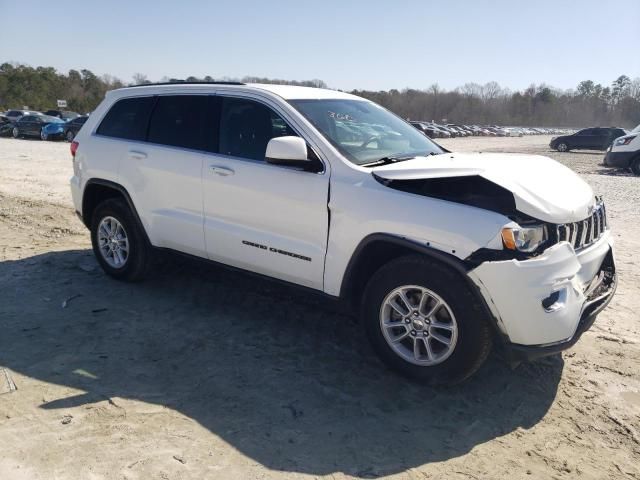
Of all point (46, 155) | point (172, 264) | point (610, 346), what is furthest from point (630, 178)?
point (46, 155)

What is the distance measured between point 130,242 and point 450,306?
3284mm

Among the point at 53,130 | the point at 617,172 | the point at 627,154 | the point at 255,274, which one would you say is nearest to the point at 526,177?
the point at 255,274

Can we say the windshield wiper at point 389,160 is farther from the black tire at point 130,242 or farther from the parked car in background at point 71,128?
the parked car in background at point 71,128

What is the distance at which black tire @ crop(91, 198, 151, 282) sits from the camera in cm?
517

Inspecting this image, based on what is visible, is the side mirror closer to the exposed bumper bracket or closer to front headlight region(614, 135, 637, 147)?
the exposed bumper bracket

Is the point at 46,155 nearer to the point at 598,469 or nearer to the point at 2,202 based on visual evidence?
the point at 2,202

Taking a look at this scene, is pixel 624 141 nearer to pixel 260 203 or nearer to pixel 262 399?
pixel 260 203

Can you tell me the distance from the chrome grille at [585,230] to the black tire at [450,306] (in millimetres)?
684

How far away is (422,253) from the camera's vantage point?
339cm

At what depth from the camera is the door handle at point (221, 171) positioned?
4285mm

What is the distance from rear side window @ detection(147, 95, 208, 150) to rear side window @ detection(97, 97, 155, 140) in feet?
0.40

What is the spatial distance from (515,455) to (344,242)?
1639mm

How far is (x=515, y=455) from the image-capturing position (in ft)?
9.61

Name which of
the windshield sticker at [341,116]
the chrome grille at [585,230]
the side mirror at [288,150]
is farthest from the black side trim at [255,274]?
the chrome grille at [585,230]
